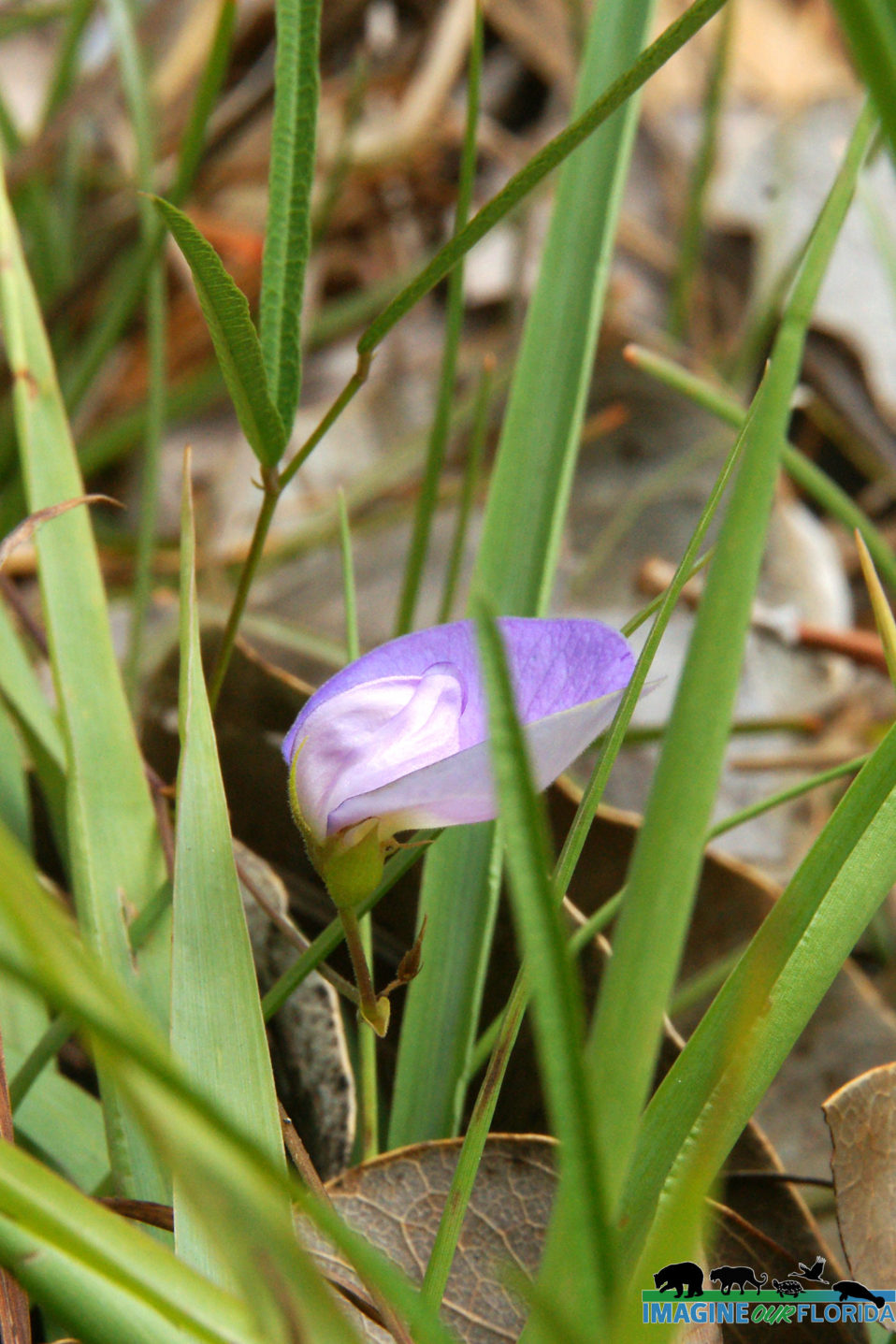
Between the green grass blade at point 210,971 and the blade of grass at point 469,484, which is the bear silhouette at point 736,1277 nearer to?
the green grass blade at point 210,971

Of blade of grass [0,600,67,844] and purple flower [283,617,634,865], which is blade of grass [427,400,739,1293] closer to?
purple flower [283,617,634,865]

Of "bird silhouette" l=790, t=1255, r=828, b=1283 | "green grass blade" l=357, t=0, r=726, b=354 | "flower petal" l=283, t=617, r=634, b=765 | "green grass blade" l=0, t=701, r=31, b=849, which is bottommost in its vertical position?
"bird silhouette" l=790, t=1255, r=828, b=1283

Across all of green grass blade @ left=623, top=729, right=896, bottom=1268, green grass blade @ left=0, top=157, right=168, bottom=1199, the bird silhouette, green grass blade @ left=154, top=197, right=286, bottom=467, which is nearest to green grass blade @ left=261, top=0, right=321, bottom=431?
green grass blade @ left=154, top=197, right=286, bottom=467

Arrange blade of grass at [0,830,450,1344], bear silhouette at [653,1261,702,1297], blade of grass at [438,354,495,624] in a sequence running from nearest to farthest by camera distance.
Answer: blade of grass at [0,830,450,1344], bear silhouette at [653,1261,702,1297], blade of grass at [438,354,495,624]

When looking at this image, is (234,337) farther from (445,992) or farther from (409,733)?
(445,992)

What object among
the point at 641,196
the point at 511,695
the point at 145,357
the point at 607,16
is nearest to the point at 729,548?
the point at 511,695

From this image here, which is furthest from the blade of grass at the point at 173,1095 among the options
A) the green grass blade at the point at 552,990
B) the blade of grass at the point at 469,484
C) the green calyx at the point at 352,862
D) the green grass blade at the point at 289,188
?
the blade of grass at the point at 469,484

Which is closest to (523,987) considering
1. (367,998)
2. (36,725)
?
(367,998)
